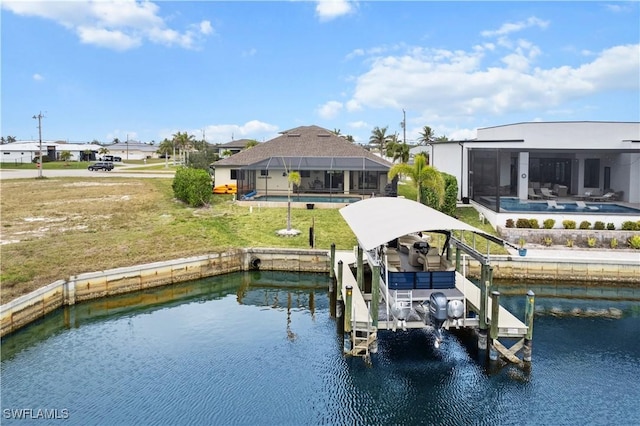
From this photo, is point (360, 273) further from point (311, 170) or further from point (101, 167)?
point (101, 167)

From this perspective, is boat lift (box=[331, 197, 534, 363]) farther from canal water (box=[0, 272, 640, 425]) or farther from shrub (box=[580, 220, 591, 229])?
shrub (box=[580, 220, 591, 229])

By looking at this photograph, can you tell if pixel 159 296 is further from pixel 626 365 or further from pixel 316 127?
pixel 316 127

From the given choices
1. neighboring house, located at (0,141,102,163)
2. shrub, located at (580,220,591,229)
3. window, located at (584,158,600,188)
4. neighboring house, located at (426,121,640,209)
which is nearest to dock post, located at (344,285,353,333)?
neighboring house, located at (426,121,640,209)

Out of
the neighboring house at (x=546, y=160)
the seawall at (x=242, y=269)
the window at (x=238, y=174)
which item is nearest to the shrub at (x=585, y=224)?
the seawall at (x=242, y=269)

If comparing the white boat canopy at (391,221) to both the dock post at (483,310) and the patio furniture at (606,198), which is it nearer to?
the dock post at (483,310)

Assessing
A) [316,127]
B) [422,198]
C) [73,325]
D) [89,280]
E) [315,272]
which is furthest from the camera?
[316,127]

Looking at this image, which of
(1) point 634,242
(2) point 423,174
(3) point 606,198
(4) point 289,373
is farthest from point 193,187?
(3) point 606,198

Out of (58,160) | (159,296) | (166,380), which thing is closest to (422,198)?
(159,296)
